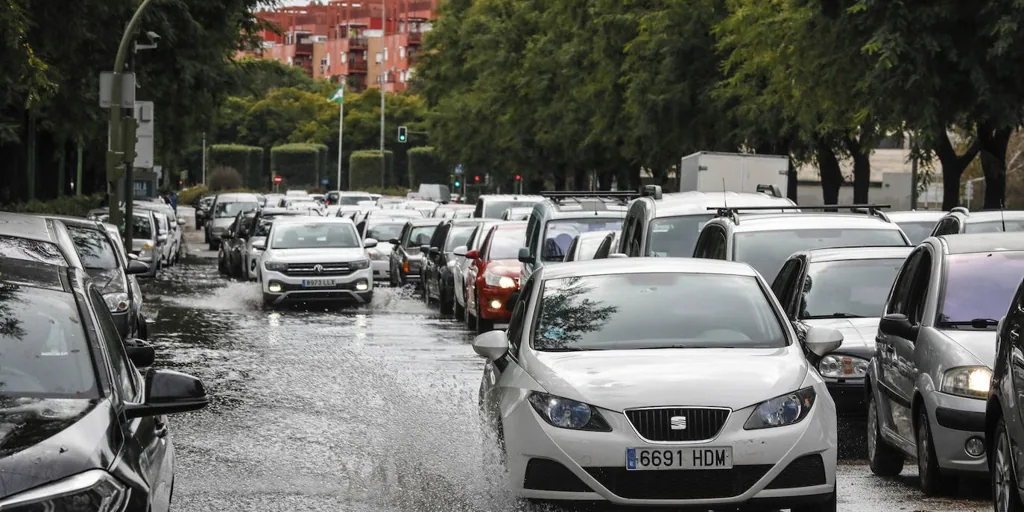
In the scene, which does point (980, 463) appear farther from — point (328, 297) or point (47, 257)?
point (328, 297)

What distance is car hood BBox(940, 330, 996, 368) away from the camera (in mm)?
9492

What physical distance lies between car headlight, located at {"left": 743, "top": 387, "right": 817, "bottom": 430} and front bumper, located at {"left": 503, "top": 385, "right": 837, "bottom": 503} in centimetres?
4

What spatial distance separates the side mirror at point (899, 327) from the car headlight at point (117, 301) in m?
9.34

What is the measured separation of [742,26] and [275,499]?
96.7 ft

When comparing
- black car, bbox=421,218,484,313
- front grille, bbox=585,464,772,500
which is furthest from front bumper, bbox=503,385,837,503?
black car, bbox=421,218,484,313

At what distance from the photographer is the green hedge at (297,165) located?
480 ft

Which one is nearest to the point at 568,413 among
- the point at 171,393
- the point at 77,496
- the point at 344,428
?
the point at 171,393

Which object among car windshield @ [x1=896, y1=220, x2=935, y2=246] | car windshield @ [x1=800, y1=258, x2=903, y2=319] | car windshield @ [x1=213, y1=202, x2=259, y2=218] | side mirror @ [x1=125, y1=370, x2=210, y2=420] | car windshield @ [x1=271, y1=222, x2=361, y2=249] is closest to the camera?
side mirror @ [x1=125, y1=370, x2=210, y2=420]

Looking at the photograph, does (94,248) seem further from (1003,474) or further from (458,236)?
(458,236)

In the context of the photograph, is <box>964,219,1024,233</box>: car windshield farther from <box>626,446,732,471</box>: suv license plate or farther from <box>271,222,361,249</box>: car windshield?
<box>271,222,361,249</box>: car windshield

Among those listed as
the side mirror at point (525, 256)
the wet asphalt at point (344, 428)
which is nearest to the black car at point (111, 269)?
the wet asphalt at point (344, 428)

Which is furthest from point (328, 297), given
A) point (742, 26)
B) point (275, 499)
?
point (275, 499)

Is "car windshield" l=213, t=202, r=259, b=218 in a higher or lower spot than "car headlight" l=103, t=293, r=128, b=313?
lower

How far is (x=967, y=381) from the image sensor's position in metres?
9.46
